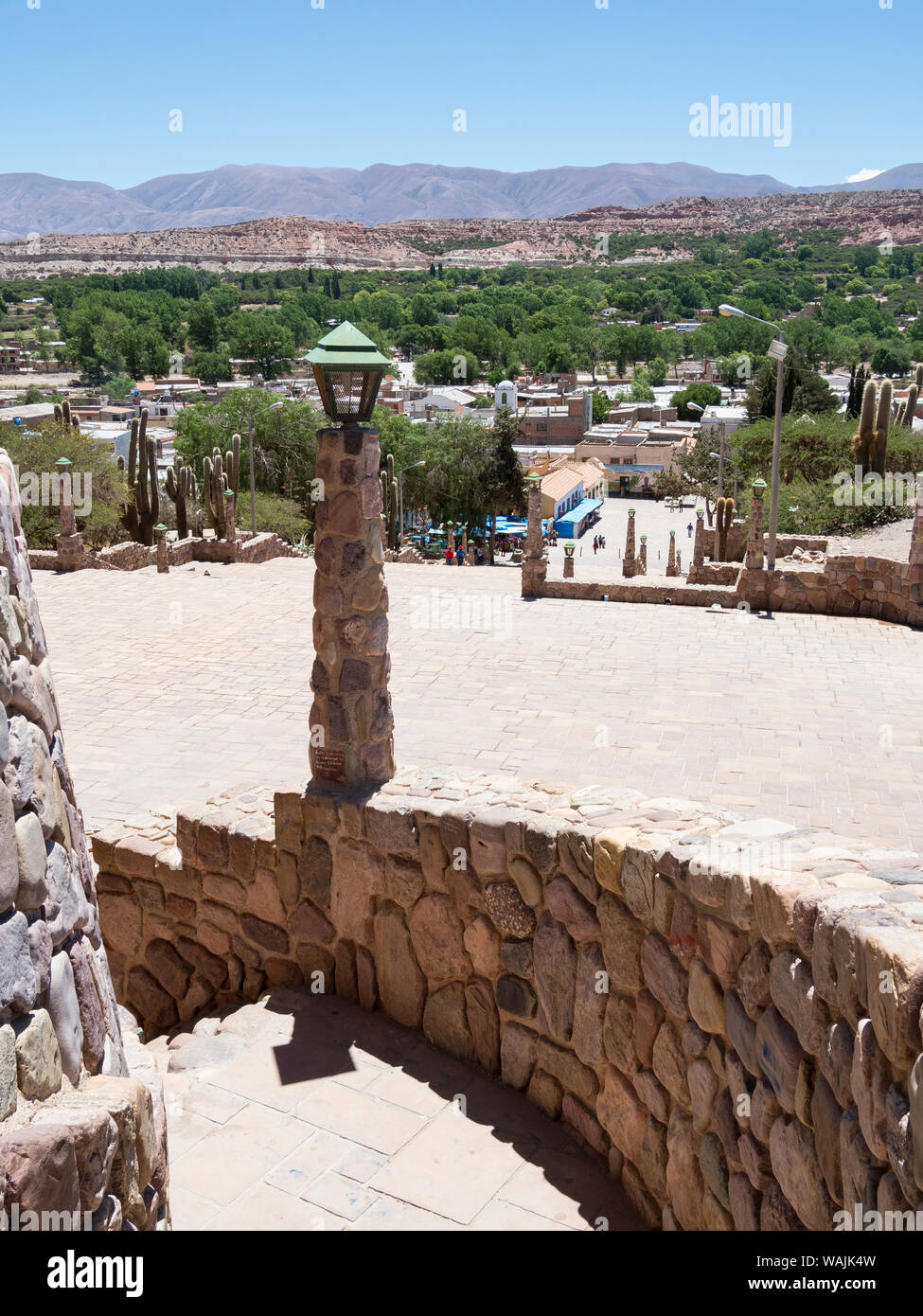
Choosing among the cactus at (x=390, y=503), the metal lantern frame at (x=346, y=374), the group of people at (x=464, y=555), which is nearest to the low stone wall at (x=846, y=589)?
the metal lantern frame at (x=346, y=374)

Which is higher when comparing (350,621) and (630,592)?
(350,621)

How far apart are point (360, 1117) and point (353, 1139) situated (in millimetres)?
168

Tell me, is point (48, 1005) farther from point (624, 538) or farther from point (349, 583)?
point (624, 538)

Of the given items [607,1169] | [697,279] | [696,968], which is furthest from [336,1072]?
[697,279]

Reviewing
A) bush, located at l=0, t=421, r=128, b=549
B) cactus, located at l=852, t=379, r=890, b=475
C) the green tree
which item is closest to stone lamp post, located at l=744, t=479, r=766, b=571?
cactus, located at l=852, t=379, r=890, b=475

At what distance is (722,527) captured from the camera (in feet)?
86.8

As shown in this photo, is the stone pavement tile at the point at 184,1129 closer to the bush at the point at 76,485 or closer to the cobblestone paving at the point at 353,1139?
the cobblestone paving at the point at 353,1139

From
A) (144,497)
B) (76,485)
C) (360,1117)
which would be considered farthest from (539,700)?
(76,485)

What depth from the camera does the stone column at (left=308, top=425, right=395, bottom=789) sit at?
20.2 ft

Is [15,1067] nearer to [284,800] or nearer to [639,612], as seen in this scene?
[284,800]

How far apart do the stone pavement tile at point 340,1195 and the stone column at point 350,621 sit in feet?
6.79

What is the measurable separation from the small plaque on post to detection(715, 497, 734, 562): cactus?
2095 centimetres

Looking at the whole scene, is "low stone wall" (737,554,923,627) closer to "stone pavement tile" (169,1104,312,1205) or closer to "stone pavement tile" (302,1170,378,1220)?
"stone pavement tile" (169,1104,312,1205)

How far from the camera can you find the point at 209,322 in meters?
→ 119
